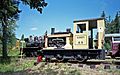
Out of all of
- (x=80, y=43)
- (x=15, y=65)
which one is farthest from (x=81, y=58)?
(x=15, y=65)

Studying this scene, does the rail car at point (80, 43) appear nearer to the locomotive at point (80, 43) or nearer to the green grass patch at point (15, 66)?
the locomotive at point (80, 43)

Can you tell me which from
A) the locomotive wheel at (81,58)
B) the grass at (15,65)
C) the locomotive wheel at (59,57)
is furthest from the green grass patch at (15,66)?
the locomotive wheel at (81,58)

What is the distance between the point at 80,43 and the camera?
66.7ft

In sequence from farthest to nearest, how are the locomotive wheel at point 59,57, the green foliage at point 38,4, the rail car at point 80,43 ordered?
the locomotive wheel at point 59,57 < the rail car at point 80,43 < the green foliage at point 38,4

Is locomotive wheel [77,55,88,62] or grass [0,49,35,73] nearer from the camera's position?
grass [0,49,35,73]

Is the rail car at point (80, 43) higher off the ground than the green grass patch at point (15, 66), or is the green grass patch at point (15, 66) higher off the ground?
the rail car at point (80, 43)

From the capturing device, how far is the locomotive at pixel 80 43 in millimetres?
Answer: 19672

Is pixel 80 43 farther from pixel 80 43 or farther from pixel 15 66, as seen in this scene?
pixel 15 66

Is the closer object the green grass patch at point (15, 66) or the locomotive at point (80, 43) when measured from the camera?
the green grass patch at point (15, 66)

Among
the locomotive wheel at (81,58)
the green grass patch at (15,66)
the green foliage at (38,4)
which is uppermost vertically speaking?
the green foliage at (38,4)

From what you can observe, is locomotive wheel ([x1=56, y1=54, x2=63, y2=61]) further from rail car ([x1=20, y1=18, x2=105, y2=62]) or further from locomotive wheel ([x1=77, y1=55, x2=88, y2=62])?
locomotive wheel ([x1=77, y1=55, x2=88, y2=62])

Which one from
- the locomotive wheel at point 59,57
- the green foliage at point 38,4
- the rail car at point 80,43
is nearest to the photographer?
the green foliage at point 38,4

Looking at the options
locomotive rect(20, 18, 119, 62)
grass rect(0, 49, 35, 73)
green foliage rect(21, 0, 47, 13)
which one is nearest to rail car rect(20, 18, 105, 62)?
locomotive rect(20, 18, 119, 62)

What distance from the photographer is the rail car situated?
19.7 m
